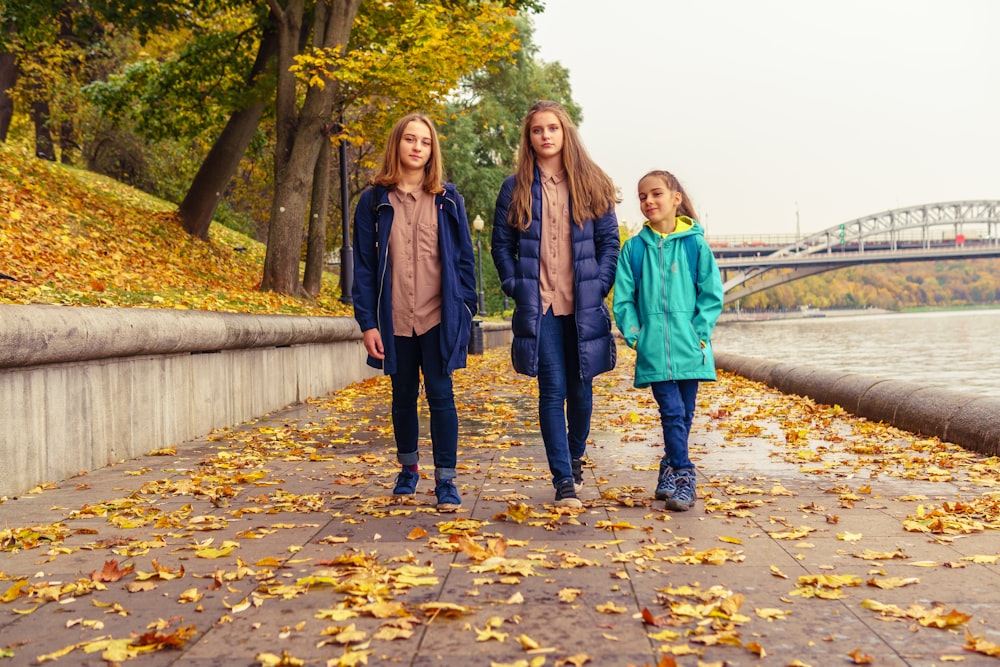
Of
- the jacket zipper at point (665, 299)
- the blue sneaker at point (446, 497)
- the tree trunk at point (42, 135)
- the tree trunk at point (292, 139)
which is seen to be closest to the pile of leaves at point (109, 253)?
the tree trunk at point (292, 139)

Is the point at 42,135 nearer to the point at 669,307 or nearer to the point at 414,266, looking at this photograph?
the point at 414,266

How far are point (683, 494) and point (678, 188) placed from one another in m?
1.48

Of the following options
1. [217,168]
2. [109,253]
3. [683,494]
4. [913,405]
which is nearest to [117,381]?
[683,494]

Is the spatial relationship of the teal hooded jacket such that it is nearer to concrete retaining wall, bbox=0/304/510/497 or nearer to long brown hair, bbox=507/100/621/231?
long brown hair, bbox=507/100/621/231

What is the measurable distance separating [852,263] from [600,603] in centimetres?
7121

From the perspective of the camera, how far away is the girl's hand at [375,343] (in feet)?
15.3

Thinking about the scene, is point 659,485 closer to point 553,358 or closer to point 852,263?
point 553,358

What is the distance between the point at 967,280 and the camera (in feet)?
323

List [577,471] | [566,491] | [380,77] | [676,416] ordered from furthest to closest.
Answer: [380,77]
[577,471]
[676,416]
[566,491]

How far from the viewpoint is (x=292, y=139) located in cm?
1530

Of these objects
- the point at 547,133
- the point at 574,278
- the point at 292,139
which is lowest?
the point at 574,278

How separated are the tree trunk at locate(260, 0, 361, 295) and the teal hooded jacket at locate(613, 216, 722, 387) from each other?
10923mm

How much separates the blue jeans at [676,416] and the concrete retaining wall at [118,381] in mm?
3002

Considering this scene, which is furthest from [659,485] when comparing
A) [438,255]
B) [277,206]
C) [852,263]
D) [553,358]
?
[852,263]
